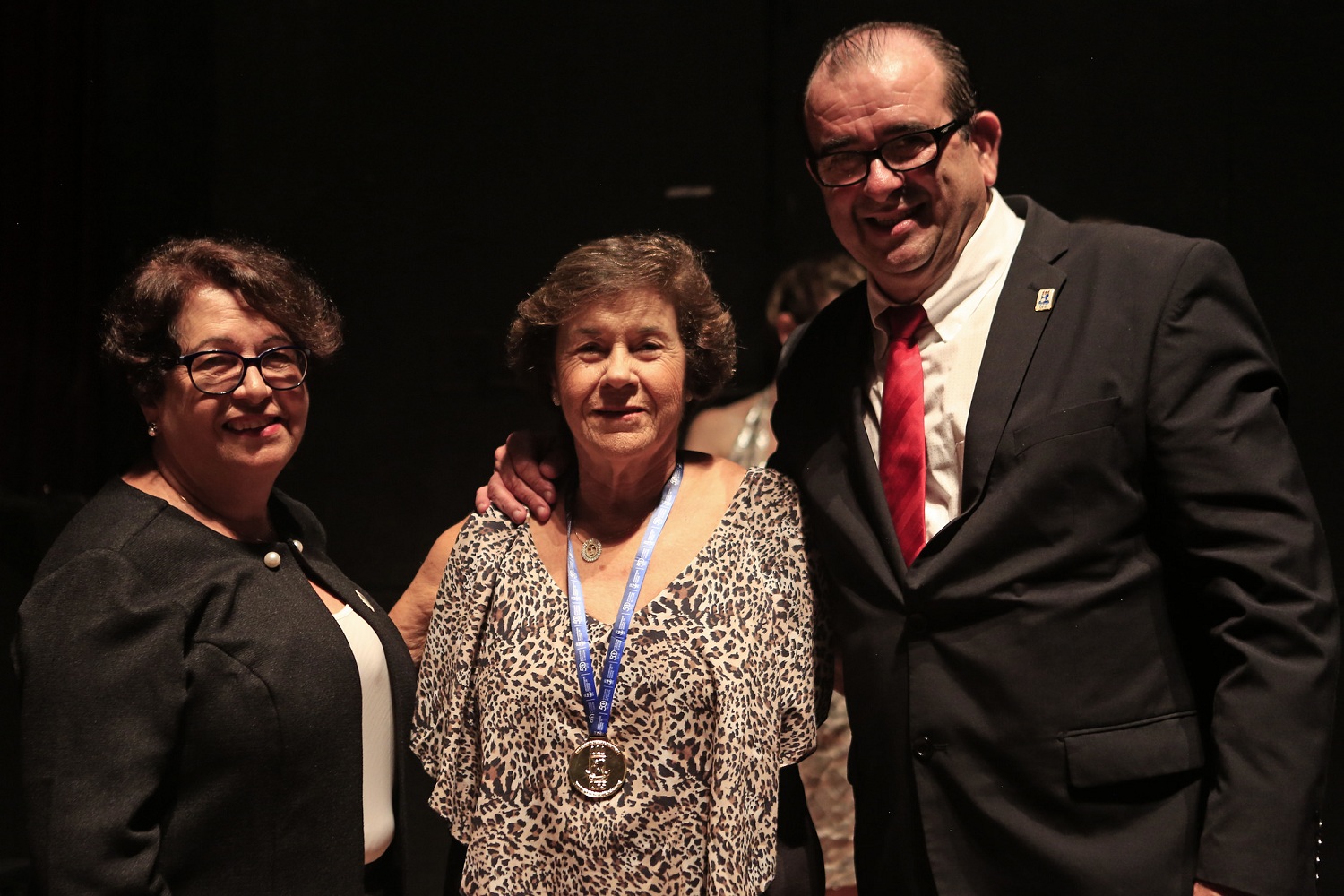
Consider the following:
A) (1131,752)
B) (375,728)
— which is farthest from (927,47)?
(375,728)

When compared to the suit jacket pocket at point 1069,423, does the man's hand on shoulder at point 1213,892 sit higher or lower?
lower

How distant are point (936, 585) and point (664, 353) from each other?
2.38ft

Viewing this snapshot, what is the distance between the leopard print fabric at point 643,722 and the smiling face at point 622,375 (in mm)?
262

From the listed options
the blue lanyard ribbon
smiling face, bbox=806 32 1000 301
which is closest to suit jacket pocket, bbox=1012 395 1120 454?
smiling face, bbox=806 32 1000 301

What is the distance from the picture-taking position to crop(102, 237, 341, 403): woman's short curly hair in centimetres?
218

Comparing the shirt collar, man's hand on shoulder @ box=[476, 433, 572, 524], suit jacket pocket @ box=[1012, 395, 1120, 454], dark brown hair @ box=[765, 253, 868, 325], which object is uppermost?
the shirt collar

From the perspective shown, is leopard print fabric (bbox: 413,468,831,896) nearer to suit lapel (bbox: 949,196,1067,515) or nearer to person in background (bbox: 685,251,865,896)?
suit lapel (bbox: 949,196,1067,515)

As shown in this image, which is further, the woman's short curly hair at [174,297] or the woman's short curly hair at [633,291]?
the woman's short curly hair at [633,291]

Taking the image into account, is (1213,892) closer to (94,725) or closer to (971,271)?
(971,271)

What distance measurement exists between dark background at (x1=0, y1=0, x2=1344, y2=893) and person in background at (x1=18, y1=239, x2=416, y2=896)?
4.12ft

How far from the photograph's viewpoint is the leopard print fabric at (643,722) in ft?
7.21

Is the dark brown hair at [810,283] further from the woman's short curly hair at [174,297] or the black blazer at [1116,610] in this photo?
the woman's short curly hair at [174,297]

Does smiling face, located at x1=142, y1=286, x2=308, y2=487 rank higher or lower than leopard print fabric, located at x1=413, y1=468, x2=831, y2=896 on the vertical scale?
higher

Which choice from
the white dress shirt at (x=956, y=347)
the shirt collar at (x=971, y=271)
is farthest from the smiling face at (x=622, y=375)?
the shirt collar at (x=971, y=271)
